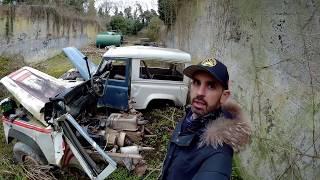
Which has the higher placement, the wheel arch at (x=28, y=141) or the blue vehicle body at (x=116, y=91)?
the blue vehicle body at (x=116, y=91)

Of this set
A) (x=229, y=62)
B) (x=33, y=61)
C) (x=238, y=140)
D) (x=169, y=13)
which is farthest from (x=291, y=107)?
(x=33, y=61)

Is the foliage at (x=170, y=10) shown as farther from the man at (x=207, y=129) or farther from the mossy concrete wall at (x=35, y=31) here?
the man at (x=207, y=129)

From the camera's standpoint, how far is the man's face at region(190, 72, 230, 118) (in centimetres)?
195

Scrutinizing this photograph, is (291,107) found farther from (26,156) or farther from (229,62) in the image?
(26,156)

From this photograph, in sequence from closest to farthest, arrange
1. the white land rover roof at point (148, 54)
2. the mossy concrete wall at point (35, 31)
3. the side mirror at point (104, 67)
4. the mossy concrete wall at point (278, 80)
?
1. the mossy concrete wall at point (278, 80)
2. the white land rover roof at point (148, 54)
3. the side mirror at point (104, 67)
4. the mossy concrete wall at point (35, 31)

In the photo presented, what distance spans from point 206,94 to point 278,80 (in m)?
2.91

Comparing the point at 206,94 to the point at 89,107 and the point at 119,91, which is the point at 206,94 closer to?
the point at 89,107

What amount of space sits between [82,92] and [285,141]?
3.56m

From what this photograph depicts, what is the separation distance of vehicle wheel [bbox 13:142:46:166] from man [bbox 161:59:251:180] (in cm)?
423

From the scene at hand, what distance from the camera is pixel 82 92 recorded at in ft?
20.3

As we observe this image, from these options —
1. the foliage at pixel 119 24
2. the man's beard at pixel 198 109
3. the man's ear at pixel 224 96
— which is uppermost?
the foliage at pixel 119 24

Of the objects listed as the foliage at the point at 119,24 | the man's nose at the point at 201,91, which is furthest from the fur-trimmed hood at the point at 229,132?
the foliage at the point at 119,24

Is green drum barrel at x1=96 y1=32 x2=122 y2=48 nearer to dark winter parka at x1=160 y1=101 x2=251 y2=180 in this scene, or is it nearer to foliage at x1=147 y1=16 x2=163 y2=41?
foliage at x1=147 y1=16 x2=163 y2=41

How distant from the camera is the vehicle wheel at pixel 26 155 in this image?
5.72 meters
